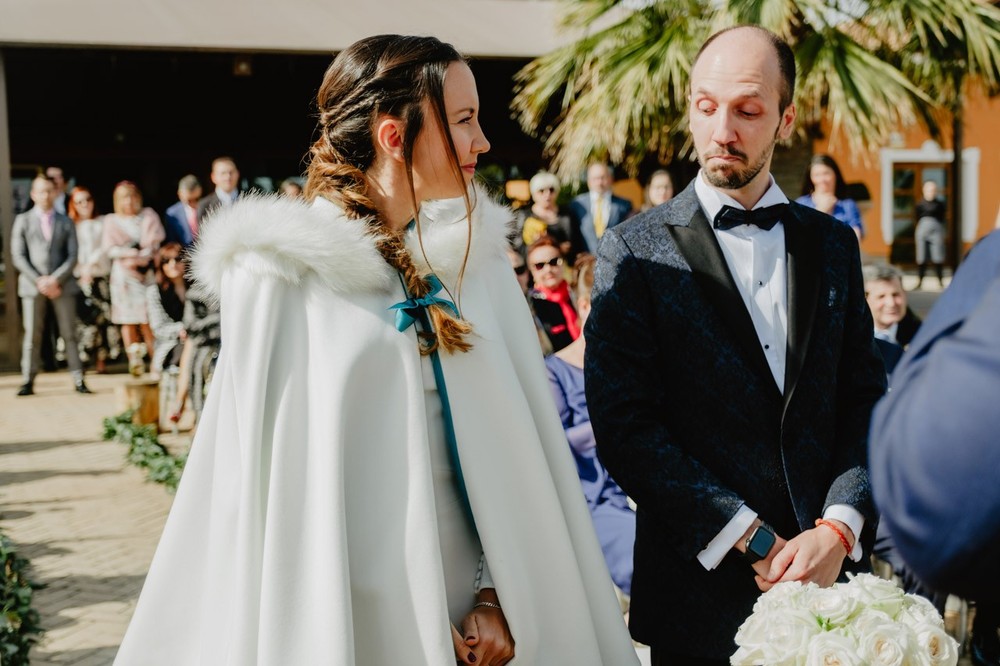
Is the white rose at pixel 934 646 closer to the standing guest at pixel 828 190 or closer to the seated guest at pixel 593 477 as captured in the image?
the seated guest at pixel 593 477

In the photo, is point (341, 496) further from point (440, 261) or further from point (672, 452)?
point (672, 452)

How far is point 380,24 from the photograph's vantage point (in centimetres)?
1373

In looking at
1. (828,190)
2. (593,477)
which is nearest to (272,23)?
(828,190)

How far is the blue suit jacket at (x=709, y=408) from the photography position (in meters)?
2.15

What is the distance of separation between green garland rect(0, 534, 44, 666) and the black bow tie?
2.63 metres

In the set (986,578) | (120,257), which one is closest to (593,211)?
(120,257)

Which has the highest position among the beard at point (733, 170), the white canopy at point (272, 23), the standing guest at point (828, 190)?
the white canopy at point (272, 23)

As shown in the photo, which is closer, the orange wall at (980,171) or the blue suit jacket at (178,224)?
the blue suit jacket at (178,224)

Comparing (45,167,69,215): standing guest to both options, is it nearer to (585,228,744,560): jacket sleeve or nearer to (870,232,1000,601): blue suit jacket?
(585,228,744,560): jacket sleeve

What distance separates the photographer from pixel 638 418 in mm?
2166

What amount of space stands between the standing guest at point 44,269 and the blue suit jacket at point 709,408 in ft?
32.1

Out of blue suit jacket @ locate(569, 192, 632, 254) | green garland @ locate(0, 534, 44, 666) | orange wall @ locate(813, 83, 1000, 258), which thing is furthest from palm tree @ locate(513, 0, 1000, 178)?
orange wall @ locate(813, 83, 1000, 258)

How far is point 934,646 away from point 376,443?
3.43ft

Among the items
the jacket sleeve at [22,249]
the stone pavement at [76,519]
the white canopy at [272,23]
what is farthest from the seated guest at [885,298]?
the jacket sleeve at [22,249]
